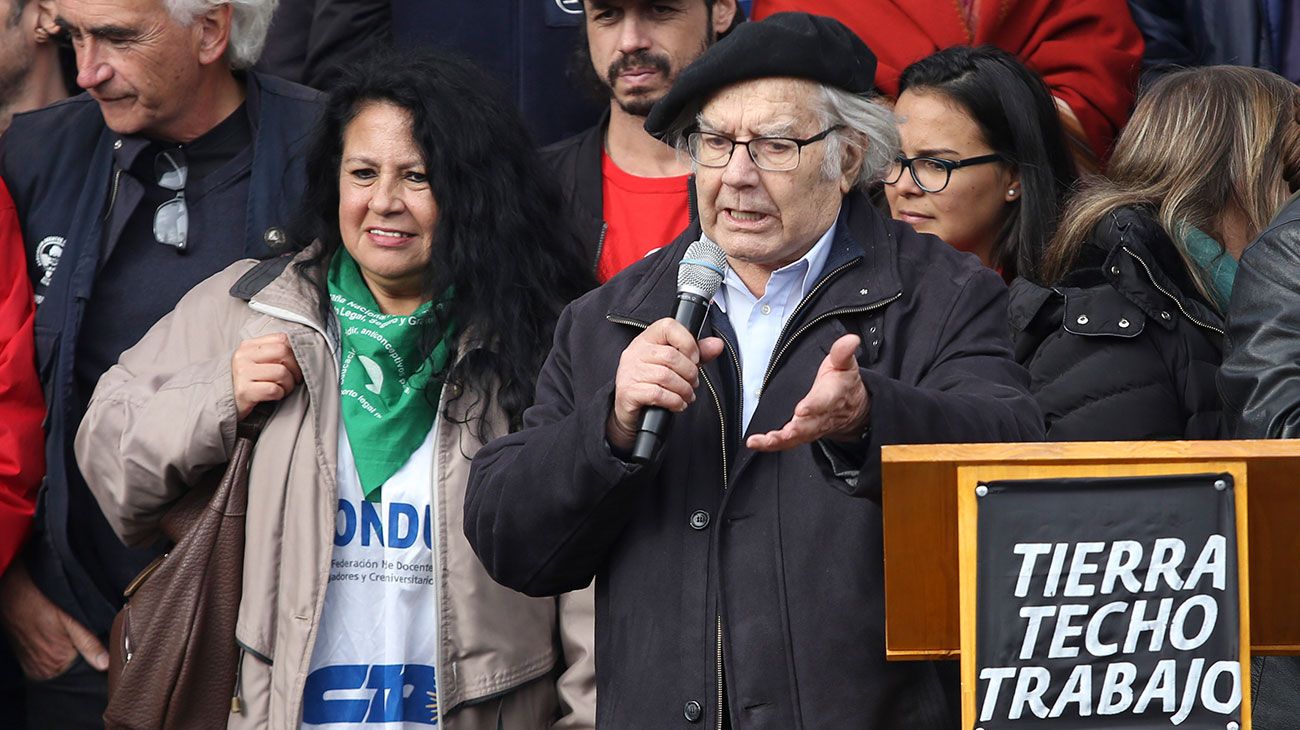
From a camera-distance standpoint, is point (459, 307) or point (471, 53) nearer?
point (459, 307)

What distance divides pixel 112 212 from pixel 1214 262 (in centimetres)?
280

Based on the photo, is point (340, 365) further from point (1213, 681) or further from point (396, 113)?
point (1213, 681)

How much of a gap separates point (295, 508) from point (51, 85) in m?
2.20

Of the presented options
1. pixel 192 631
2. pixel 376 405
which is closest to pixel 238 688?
pixel 192 631

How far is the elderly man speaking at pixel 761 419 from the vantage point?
2928 millimetres

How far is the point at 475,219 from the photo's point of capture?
14.1 ft

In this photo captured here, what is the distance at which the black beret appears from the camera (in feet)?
10.5

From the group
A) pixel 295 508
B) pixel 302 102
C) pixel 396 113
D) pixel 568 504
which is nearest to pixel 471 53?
pixel 302 102

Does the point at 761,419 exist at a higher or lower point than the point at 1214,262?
lower

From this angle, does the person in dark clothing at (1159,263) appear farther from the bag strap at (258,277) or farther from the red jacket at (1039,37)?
the bag strap at (258,277)

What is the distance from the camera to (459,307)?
4227mm

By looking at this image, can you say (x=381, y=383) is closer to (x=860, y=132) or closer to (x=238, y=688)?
(x=238, y=688)

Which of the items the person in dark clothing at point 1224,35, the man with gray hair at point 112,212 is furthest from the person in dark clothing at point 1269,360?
the man with gray hair at point 112,212

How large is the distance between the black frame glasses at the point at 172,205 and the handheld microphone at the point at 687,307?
2.07 meters
